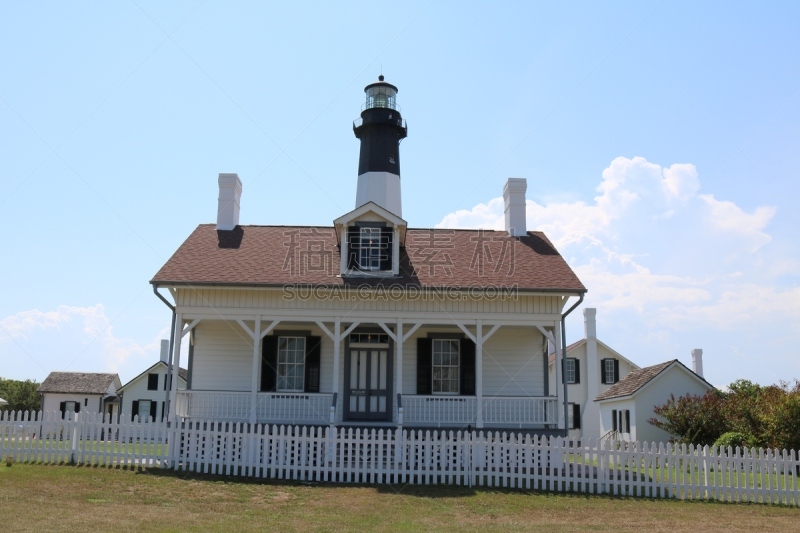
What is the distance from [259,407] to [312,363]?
6.33ft

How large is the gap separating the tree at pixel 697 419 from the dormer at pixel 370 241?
36.3 feet

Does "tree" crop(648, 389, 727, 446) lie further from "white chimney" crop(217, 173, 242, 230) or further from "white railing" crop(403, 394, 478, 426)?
"white chimney" crop(217, 173, 242, 230)

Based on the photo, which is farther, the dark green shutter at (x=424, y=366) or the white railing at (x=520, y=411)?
the dark green shutter at (x=424, y=366)

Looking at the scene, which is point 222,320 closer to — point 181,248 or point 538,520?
point 181,248

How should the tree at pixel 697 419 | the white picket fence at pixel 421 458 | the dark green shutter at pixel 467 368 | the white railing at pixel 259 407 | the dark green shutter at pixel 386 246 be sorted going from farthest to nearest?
the tree at pixel 697 419 < the dark green shutter at pixel 386 246 < the dark green shutter at pixel 467 368 < the white railing at pixel 259 407 < the white picket fence at pixel 421 458

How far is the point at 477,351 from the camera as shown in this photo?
16781 millimetres

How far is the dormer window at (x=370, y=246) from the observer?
17.8 metres

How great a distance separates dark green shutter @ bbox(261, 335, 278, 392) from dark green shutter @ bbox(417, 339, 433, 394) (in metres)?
3.79

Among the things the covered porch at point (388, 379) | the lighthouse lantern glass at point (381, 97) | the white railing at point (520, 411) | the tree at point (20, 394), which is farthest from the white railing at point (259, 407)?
the tree at point (20, 394)

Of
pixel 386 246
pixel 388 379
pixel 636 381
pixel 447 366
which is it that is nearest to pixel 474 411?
pixel 447 366

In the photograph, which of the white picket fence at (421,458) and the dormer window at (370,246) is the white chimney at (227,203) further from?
the white picket fence at (421,458)

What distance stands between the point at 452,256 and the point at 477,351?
11.1ft

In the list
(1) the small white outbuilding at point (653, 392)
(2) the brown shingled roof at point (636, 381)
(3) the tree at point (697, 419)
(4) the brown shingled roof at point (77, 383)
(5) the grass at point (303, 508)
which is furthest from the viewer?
(4) the brown shingled roof at point (77, 383)

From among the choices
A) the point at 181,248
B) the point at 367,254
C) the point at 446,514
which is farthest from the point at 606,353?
the point at 446,514
